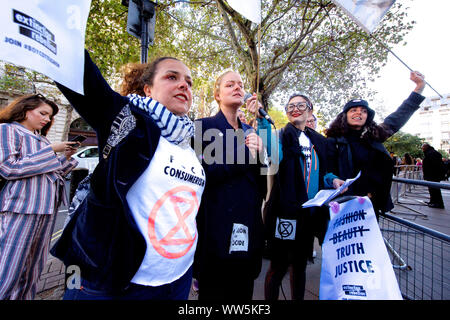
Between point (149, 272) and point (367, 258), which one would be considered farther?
point (367, 258)

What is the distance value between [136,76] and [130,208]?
0.94 meters

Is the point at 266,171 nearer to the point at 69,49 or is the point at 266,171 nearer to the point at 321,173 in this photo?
the point at 321,173

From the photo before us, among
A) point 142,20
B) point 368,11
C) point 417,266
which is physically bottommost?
point 417,266

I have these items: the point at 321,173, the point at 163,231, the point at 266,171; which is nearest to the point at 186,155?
the point at 163,231

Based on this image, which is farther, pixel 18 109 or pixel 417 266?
pixel 417 266

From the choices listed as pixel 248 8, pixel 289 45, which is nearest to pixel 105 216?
pixel 248 8

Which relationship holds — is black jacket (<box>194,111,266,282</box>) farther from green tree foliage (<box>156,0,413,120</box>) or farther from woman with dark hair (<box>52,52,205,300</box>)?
green tree foliage (<box>156,0,413,120</box>)

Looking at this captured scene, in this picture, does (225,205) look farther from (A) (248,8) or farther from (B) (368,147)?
(B) (368,147)

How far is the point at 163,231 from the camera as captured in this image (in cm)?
94

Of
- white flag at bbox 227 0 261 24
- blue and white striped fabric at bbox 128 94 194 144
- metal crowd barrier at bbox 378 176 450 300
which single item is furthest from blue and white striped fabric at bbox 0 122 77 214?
metal crowd barrier at bbox 378 176 450 300

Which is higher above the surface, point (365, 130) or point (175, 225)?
point (365, 130)

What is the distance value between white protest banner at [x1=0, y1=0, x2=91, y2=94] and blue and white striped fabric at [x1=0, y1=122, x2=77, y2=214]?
1.61 meters

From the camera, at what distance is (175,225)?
97 centimetres
